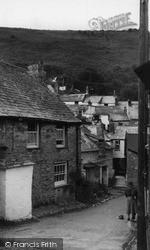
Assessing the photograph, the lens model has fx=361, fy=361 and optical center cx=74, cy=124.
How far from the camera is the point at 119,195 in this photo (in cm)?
3072

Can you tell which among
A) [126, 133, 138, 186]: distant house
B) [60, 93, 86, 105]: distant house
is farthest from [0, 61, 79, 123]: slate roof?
[60, 93, 86, 105]: distant house

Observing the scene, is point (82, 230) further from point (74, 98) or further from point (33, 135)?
point (74, 98)

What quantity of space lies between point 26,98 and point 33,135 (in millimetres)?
2406

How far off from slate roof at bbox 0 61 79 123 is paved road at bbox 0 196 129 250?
5.49 meters

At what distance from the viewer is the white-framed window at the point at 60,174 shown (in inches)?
861

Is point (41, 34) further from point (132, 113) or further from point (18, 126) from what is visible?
point (18, 126)

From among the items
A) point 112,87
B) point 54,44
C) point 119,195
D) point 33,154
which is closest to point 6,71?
point 33,154

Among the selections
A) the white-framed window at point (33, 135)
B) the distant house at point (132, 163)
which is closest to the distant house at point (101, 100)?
the distant house at point (132, 163)

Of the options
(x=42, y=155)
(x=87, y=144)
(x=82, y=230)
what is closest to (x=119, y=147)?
(x=87, y=144)

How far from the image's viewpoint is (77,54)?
173250 mm

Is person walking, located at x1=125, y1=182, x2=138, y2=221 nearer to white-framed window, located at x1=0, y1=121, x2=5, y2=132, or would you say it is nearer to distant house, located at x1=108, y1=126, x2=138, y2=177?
white-framed window, located at x1=0, y1=121, x2=5, y2=132

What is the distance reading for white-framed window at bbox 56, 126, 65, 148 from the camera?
22591 mm

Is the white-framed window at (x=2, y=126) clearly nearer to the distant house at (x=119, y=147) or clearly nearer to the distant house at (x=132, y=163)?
the distant house at (x=132, y=163)

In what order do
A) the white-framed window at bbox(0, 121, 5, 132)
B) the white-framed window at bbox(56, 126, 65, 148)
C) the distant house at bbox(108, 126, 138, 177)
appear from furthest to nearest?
the distant house at bbox(108, 126, 138, 177) → the white-framed window at bbox(56, 126, 65, 148) → the white-framed window at bbox(0, 121, 5, 132)
